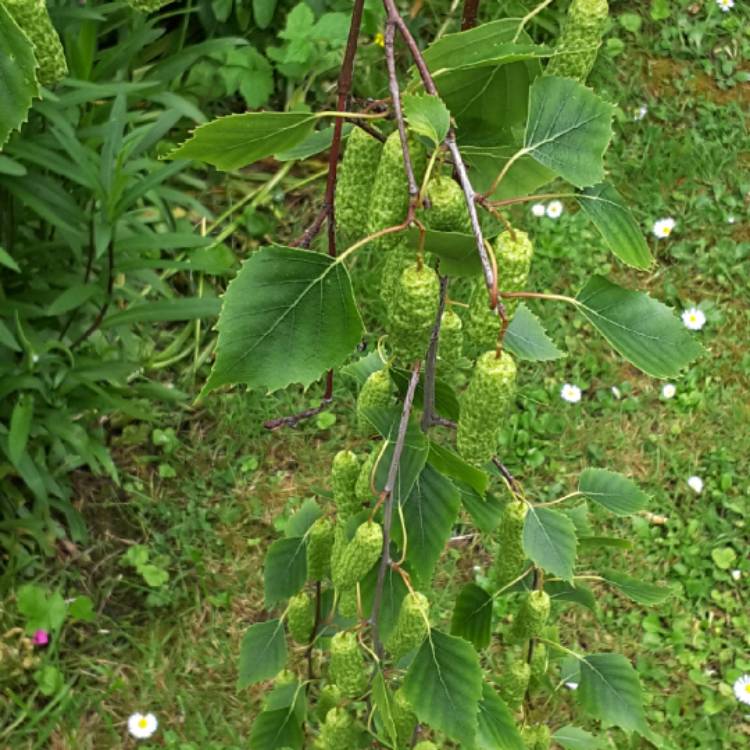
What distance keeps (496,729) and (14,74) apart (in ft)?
2.94

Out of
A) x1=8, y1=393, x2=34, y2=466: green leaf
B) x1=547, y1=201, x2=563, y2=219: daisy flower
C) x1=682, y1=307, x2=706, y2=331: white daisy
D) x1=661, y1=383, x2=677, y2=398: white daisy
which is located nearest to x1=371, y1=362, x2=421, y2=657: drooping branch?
x1=8, y1=393, x2=34, y2=466: green leaf

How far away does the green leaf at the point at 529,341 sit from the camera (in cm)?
124

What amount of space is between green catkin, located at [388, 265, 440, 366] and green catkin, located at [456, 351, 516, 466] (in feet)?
0.19

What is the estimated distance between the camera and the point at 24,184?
2.14m

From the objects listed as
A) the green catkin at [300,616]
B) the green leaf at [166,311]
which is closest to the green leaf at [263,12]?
the green leaf at [166,311]

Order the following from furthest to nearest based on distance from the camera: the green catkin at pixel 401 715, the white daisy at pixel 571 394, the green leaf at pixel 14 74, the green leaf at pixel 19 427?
the white daisy at pixel 571 394 → the green leaf at pixel 19 427 → the green catkin at pixel 401 715 → the green leaf at pixel 14 74

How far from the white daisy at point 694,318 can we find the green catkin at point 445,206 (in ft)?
7.34

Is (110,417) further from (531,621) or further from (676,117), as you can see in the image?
(676,117)

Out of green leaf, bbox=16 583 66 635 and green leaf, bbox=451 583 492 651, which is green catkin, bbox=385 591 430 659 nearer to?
green leaf, bbox=451 583 492 651

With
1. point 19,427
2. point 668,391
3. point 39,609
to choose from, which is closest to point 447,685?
point 19,427

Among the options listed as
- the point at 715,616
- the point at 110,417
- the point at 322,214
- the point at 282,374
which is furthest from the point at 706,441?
the point at 282,374

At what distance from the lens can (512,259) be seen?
0.81 meters

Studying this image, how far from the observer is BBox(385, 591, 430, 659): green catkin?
1093 millimetres

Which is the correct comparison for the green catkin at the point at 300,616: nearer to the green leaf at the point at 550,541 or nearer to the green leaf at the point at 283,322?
the green leaf at the point at 550,541
